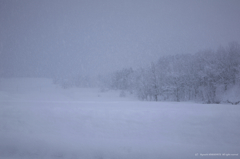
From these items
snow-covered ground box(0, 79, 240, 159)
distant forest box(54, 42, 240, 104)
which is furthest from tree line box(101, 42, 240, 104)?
snow-covered ground box(0, 79, 240, 159)

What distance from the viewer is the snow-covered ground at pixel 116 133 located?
5.81m

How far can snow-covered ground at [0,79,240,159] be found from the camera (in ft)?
19.1

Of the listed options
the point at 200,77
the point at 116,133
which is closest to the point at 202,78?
the point at 200,77

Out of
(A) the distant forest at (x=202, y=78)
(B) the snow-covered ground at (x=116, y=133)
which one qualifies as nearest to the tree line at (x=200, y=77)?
(A) the distant forest at (x=202, y=78)

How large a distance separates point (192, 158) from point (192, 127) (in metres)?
2.63

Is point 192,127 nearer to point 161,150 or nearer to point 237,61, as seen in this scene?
point 161,150

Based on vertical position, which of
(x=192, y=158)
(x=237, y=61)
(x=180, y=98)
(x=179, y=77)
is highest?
(x=237, y=61)

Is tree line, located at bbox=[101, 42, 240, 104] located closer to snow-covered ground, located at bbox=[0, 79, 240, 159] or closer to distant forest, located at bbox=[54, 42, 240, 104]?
distant forest, located at bbox=[54, 42, 240, 104]

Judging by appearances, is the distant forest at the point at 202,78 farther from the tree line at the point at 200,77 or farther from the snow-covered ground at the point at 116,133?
the snow-covered ground at the point at 116,133

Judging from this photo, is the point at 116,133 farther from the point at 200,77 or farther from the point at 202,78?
the point at 200,77

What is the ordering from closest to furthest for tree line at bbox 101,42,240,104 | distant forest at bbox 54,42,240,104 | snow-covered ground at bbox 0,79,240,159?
1. snow-covered ground at bbox 0,79,240,159
2. distant forest at bbox 54,42,240,104
3. tree line at bbox 101,42,240,104

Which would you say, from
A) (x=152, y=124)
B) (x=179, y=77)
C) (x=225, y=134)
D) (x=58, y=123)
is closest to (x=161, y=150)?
(x=152, y=124)

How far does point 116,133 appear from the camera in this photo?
766cm

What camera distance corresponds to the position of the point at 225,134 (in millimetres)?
7234
